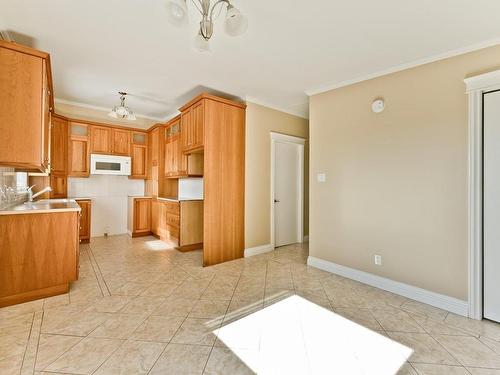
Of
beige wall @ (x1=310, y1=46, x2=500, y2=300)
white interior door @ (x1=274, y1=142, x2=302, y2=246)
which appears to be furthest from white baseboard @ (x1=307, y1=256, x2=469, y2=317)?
white interior door @ (x1=274, y1=142, x2=302, y2=246)

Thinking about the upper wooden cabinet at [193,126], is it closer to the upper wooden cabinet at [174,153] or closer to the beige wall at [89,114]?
the upper wooden cabinet at [174,153]

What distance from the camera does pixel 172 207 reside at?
175 inches

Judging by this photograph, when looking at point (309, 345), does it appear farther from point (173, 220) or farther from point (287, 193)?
point (173, 220)

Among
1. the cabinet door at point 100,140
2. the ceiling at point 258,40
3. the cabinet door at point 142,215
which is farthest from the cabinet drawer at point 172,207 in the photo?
the ceiling at point 258,40

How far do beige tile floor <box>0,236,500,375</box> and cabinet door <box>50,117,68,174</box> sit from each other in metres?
2.49

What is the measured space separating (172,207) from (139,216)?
1274 millimetres

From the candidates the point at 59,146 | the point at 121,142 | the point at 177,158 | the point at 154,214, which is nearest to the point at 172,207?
the point at 177,158

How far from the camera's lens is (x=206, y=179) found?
3471 millimetres

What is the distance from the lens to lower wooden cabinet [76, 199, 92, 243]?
459cm

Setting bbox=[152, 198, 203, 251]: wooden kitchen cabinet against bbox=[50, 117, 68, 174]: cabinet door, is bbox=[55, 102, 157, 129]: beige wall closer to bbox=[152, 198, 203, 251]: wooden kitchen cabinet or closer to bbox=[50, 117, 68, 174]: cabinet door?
bbox=[50, 117, 68, 174]: cabinet door

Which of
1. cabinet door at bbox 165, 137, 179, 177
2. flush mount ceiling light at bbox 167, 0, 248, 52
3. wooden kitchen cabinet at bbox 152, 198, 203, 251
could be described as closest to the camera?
flush mount ceiling light at bbox 167, 0, 248, 52

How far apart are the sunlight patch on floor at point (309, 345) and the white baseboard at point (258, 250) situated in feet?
5.50

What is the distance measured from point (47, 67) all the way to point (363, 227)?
12.9 feet

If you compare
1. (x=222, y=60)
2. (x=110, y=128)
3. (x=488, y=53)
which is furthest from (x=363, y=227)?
(x=110, y=128)
